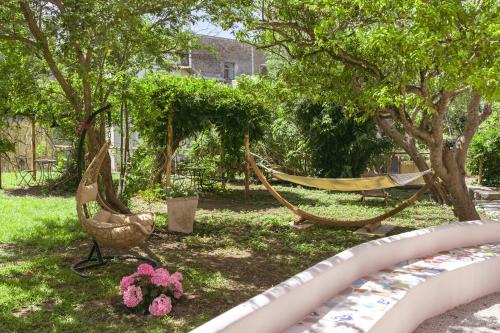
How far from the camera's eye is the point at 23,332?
3.04 metres

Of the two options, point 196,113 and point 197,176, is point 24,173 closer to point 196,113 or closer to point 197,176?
point 197,176

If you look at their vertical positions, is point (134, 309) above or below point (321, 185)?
below

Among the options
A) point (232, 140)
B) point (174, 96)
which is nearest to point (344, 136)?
point (232, 140)

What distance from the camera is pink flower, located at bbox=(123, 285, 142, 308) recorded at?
334 centimetres

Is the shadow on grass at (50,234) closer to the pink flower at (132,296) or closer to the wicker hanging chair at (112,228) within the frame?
the wicker hanging chair at (112,228)

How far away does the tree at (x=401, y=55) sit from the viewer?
419 centimetres

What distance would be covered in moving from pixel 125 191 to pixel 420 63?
173 inches

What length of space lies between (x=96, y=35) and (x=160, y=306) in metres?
2.47

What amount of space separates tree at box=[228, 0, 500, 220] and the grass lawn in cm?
150

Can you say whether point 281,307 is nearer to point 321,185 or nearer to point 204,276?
point 204,276

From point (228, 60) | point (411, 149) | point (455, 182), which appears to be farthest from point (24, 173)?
point (228, 60)

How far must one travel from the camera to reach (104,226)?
4.01m

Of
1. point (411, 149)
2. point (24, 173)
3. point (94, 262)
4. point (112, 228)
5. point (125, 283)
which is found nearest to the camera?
point (125, 283)

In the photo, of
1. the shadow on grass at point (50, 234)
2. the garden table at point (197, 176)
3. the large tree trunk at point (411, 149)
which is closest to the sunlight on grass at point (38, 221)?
the shadow on grass at point (50, 234)
